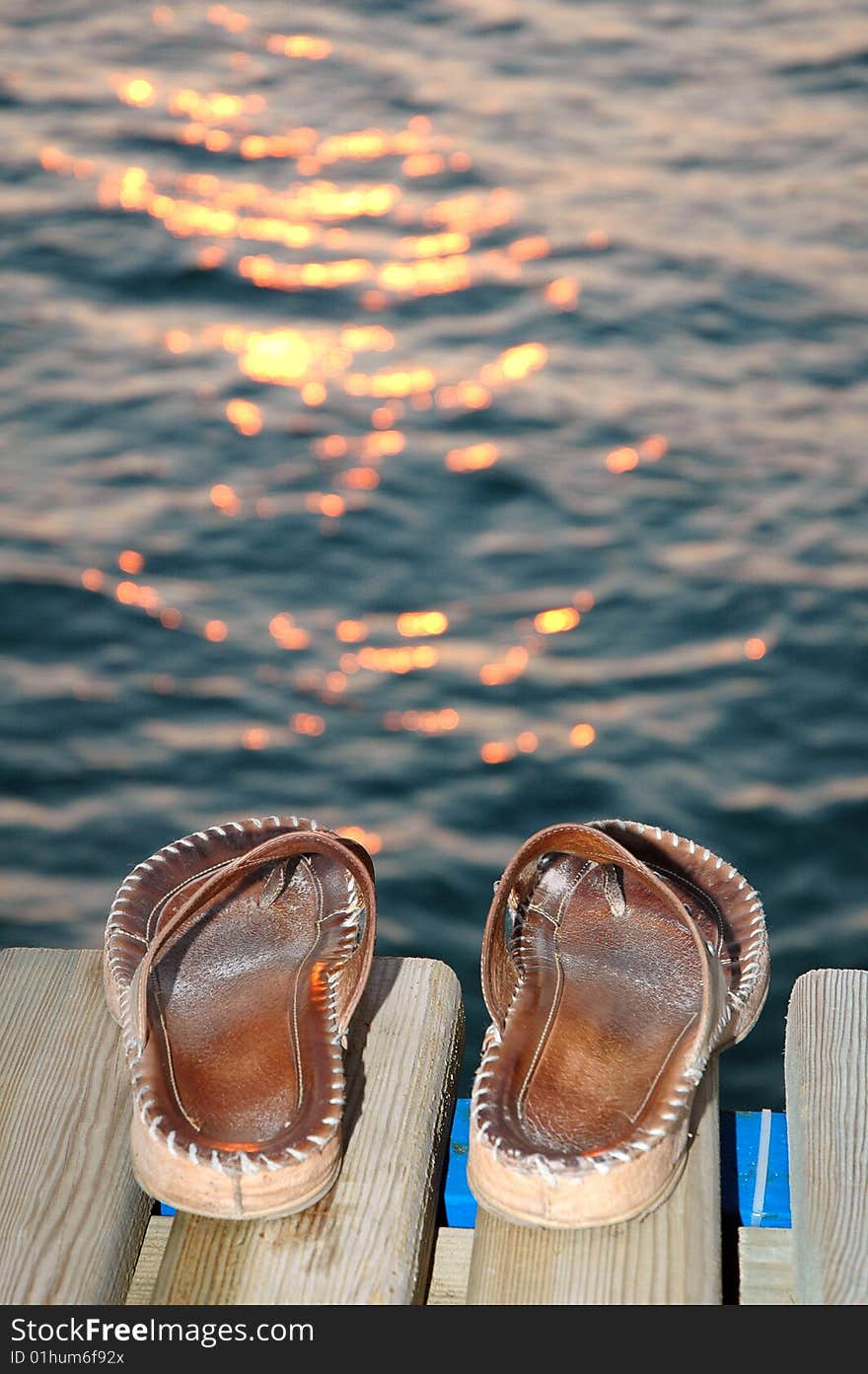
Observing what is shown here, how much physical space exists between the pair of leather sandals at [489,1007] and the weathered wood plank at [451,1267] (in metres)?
0.24

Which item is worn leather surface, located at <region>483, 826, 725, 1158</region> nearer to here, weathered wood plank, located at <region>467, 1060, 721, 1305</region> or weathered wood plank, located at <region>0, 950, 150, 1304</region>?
weathered wood plank, located at <region>467, 1060, 721, 1305</region>

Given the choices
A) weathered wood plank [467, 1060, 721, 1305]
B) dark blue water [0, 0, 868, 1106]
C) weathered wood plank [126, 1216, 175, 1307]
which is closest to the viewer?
weathered wood plank [467, 1060, 721, 1305]

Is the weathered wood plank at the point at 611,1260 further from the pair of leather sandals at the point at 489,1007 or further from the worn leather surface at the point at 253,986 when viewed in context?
the worn leather surface at the point at 253,986

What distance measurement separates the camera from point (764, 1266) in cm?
201

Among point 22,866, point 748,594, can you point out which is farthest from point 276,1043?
point 748,594

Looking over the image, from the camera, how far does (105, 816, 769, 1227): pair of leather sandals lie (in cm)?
180

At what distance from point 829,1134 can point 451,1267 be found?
0.49 metres

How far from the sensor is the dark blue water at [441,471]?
4367 mm

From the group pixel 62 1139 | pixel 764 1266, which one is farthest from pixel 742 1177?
pixel 62 1139

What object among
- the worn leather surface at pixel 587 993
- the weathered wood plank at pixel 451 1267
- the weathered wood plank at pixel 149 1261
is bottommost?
the weathered wood plank at pixel 451 1267

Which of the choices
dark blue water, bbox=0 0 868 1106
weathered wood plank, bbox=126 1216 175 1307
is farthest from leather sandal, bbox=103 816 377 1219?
dark blue water, bbox=0 0 868 1106

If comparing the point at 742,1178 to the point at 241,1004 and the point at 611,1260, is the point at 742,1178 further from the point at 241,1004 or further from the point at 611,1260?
the point at 241,1004

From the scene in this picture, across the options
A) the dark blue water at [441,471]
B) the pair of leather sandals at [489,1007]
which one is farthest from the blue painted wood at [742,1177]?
the dark blue water at [441,471]

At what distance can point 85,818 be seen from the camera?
4363mm
